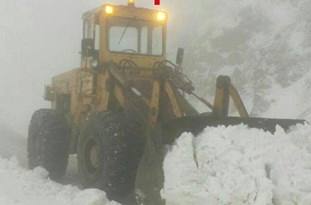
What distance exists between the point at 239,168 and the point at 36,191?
2.95 metres

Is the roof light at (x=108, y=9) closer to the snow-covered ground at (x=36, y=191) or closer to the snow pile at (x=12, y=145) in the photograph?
the snow-covered ground at (x=36, y=191)

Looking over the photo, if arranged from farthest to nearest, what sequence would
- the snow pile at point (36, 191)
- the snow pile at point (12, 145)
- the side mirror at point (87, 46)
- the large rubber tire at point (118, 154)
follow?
1. the snow pile at point (12, 145)
2. the side mirror at point (87, 46)
3. the large rubber tire at point (118, 154)
4. the snow pile at point (36, 191)

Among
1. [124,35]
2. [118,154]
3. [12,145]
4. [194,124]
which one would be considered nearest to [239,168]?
Result: [194,124]

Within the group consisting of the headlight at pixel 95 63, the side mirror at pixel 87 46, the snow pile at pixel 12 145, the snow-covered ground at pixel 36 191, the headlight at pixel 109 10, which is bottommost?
the snow pile at pixel 12 145

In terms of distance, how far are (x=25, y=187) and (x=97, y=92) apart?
63.7 inches

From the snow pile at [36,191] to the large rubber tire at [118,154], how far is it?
11.1 inches

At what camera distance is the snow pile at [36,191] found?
6.31 metres

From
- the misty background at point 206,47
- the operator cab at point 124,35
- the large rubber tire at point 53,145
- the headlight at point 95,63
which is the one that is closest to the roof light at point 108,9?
the operator cab at point 124,35

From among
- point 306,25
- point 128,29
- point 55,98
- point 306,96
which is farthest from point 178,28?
point 128,29

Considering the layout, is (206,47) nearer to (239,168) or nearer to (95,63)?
(95,63)

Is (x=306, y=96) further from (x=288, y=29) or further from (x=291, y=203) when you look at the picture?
(x=291, y=203)

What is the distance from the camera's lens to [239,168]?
5.18 meters

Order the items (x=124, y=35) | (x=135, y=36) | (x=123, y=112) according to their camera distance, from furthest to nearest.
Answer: (x=135, y=36), (x=124, y=35), (x=123, y=112)

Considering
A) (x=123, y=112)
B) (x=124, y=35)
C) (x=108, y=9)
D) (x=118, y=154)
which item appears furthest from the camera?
(x=124, y=35)
